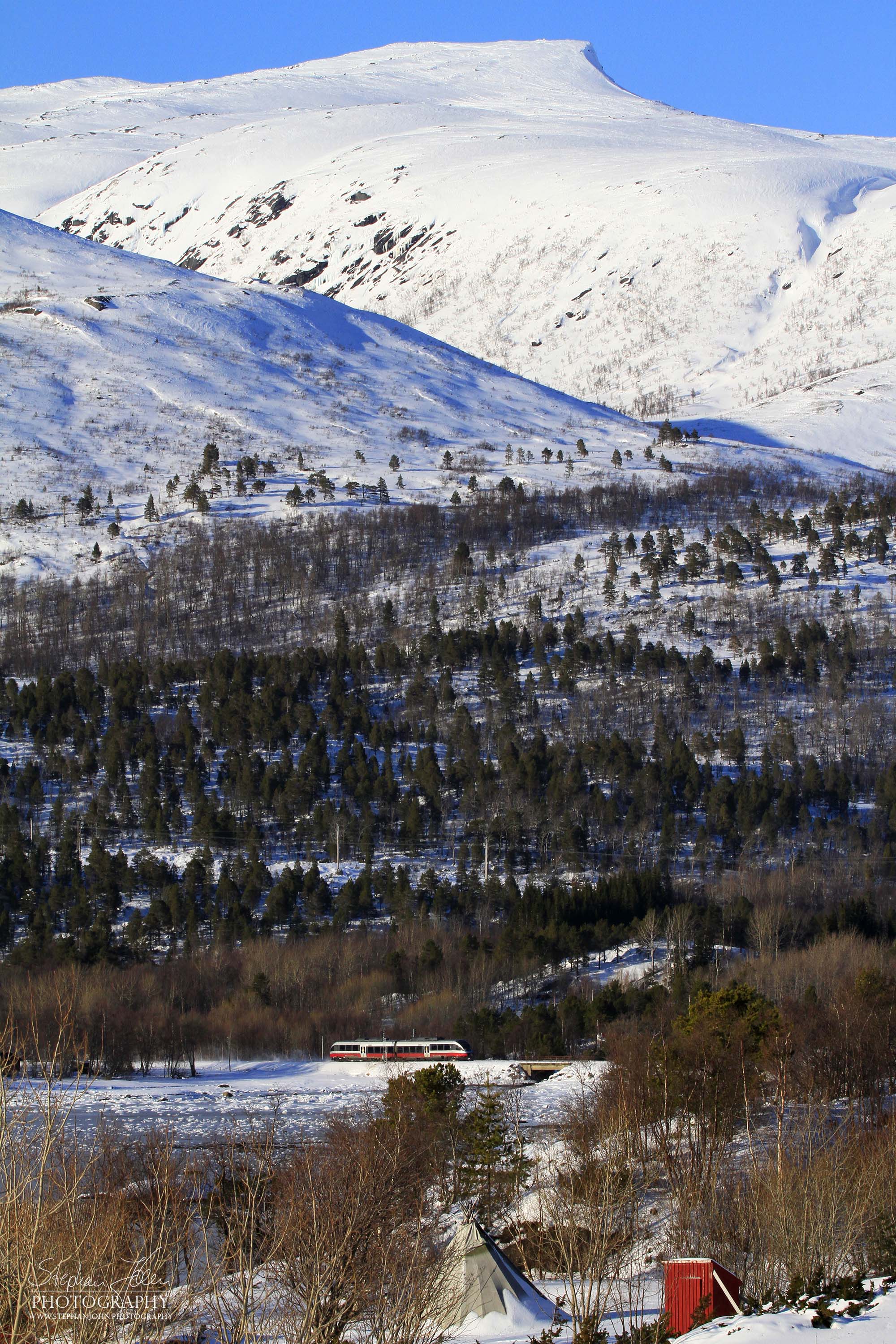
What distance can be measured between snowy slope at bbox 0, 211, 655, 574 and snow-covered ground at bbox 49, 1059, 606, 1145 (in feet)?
219

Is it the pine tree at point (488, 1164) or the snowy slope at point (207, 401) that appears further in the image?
the snowy slope at point (207, 401)

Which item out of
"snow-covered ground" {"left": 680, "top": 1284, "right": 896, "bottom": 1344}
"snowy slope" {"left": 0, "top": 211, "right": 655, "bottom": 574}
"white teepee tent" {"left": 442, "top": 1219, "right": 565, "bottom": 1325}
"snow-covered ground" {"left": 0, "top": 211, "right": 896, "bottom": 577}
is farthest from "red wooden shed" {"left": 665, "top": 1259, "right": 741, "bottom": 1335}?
"snowy slope" {"left": 0, "top": 211, "right": 655, "bottom": 574}

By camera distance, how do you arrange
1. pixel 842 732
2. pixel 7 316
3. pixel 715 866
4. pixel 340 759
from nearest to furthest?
1. pixel 715 866
2. pixel 340 759
3. pixel 842 732
4. pixel 7 316

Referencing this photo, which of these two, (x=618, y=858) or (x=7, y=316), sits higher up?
(x=7, y=316)

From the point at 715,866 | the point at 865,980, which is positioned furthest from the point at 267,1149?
the point at 715,866

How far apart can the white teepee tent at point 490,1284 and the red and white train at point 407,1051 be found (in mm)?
26828

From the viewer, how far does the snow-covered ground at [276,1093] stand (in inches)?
1610

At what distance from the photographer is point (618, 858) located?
7262 centimetres

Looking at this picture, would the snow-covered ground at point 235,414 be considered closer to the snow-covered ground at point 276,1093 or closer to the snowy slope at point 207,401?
the snowy slope at point 207,401

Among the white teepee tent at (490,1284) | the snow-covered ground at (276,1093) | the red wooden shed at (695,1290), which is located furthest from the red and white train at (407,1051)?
the red wooden shed at (695,1290)

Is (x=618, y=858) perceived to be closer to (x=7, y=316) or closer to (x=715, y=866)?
(x=715, y=866)

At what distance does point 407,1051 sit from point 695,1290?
107 feet

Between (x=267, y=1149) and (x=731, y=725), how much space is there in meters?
69.2

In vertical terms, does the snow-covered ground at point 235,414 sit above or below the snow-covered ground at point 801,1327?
above
